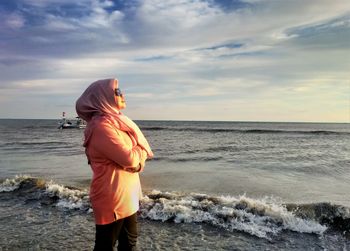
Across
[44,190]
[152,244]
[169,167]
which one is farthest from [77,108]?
[169,167]

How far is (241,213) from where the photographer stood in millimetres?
7406

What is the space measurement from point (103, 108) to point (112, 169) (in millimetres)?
523

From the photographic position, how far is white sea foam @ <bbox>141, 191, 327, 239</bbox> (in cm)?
679

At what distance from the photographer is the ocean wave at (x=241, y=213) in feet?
22.5

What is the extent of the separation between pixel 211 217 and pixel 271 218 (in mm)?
1134

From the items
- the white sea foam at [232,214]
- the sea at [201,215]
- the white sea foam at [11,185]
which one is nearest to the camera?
the sea at [201,215]

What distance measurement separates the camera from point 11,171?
597 inches

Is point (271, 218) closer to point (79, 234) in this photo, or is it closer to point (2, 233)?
point (79, 234)

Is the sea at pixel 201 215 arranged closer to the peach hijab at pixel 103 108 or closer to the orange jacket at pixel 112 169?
the orange jacket at pixel 112 169

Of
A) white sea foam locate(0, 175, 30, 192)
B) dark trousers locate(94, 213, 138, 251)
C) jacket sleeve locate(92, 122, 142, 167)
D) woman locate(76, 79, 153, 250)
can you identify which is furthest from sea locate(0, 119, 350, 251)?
jacket sleeve locate(92, 122, 142, 167)

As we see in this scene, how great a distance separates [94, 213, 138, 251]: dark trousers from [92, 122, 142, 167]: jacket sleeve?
583mm

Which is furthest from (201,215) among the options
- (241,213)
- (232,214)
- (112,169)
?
(112,169)

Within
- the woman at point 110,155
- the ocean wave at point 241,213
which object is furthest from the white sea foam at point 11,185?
the woman at point 110,155

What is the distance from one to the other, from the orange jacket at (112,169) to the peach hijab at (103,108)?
0.15 ft
